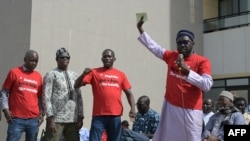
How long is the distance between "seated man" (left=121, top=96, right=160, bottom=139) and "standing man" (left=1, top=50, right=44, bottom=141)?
167 centimetres

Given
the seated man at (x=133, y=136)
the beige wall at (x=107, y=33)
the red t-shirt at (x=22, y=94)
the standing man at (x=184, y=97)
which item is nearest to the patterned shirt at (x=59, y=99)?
the red t-shirt at (x=22, y=94)

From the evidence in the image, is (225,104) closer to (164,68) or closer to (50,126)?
(50,126)

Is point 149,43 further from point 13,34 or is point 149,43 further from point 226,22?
point 226,22

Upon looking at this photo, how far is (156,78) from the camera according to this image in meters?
13.6

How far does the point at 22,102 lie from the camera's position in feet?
19.3

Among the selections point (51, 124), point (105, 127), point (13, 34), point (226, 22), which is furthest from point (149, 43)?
point (226, 22)

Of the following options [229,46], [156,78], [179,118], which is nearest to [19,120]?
[179,118]

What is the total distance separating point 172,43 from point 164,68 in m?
0.98

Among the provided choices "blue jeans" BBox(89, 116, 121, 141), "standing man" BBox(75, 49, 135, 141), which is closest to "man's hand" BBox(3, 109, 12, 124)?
"standing man" BBox(75, 49, 135, 141)

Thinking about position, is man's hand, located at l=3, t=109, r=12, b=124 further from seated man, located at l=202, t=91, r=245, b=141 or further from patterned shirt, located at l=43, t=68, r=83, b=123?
seated man, located at l=202, t=91, r=245, b=141

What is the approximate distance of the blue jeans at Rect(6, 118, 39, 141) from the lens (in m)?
5.76

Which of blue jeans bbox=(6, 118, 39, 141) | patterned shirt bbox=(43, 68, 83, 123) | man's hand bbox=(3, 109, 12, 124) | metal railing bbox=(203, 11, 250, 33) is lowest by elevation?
blue jeans bbox=(6, 118, 39, 141)

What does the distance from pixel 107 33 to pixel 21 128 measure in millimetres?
6767

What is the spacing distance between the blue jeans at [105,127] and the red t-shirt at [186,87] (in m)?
1.49
